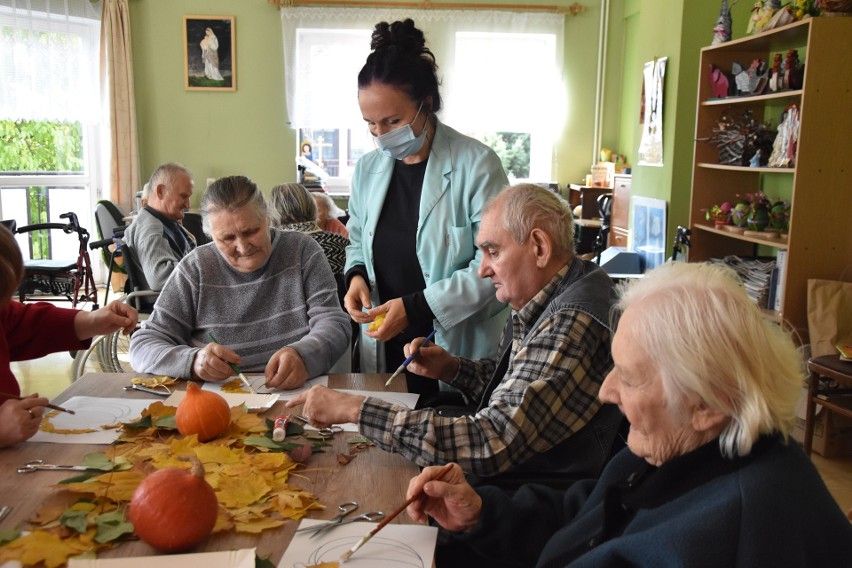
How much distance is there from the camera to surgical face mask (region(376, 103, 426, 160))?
7.47 feet

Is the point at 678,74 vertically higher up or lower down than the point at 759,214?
higher up

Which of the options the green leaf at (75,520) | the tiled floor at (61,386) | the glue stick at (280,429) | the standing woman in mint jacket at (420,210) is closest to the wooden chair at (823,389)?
the tiled floor at (61,386)

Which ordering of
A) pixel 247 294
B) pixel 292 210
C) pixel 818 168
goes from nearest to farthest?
pixel 247 294 < pixel 818 168 < pixel 292 210

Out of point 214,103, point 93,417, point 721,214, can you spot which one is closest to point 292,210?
point 93,417

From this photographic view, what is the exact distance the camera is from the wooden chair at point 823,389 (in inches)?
124

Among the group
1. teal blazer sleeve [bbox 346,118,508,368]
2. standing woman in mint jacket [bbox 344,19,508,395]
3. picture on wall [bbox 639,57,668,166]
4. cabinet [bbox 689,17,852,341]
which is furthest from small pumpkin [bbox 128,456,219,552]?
picture on wall [bbox 639,57,668,166]

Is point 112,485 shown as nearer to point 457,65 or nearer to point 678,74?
point 678,74

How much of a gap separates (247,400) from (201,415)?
0.28m

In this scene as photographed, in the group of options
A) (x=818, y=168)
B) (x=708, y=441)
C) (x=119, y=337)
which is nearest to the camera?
(x=708, y=441)

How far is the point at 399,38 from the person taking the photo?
227 cm

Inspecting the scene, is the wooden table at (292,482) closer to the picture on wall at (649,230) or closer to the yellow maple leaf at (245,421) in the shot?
the yellow maple leaf at (245,421)

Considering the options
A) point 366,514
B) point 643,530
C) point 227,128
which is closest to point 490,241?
point 366,514

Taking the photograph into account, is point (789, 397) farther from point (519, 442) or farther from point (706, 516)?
point (519, 442)

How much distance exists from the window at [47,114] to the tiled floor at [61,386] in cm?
234
